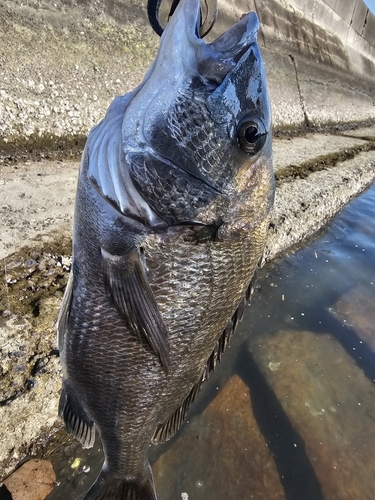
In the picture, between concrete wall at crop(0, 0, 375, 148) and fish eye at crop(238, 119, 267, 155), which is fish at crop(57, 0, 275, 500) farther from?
concrete wall at crop(0, 0, 375, 148)

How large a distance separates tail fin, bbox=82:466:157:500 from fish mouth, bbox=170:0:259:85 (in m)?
1.43

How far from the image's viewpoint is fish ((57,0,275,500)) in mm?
1085

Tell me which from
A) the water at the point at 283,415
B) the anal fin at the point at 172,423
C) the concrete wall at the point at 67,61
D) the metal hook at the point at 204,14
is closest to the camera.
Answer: the metal hook at the point at 204,14

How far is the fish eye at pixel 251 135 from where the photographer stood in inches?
43.4

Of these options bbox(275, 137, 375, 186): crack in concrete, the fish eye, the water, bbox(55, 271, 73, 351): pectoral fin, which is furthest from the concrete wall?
the fish eye

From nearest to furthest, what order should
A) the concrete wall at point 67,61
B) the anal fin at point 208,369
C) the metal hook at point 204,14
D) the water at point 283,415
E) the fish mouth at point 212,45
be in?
the fish mouth at point 212,45, the metal hook at point 204,14, the anal fin at point 208,369, the water at point 283,415, the concrete wall at point 67,61

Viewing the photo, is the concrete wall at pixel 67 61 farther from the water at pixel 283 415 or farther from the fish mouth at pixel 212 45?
the fish mouth at pixel 212 45

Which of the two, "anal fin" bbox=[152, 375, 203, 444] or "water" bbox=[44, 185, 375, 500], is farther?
"water" bbox=[44, 185, 375, 500]

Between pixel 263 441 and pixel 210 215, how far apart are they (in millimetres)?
1569

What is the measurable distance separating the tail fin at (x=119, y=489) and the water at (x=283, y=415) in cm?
38

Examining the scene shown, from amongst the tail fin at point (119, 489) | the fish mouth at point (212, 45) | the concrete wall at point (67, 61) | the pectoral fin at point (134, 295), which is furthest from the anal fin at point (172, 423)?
the concrete wall at point (67, 61)

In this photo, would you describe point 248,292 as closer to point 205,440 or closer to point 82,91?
point 205,440

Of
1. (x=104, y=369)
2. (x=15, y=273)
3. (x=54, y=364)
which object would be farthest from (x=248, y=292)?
(x=15, y=273)

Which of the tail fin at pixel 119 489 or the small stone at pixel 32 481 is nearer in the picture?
the tail fin at pixel 119 489
